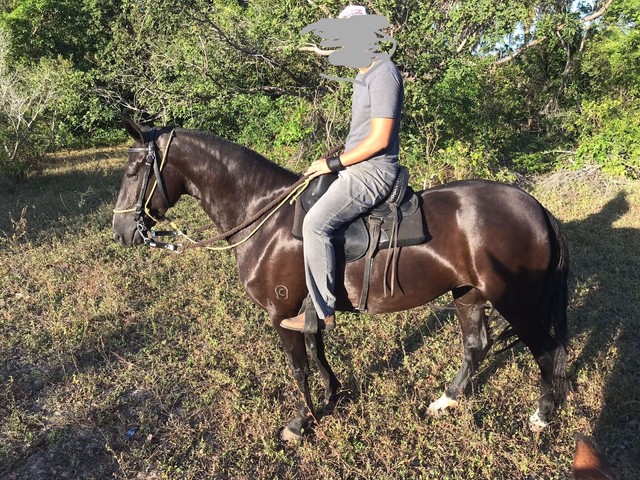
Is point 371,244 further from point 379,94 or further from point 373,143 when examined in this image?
point 379,94

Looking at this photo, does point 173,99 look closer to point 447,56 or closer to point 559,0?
point 447,56

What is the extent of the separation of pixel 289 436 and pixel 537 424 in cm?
193

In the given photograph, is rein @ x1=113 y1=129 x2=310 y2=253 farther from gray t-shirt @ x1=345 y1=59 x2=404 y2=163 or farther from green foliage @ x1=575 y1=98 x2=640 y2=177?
green foliage @ x1=575 y1=98 x2=640 y2=177

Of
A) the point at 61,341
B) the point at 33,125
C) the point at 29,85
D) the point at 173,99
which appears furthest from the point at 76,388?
the point at 29,85

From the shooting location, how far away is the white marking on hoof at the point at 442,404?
11.1 ft

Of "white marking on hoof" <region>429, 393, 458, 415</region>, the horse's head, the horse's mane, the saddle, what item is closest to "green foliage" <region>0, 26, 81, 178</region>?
the horse's head

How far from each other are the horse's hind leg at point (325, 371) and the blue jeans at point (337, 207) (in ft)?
2.66

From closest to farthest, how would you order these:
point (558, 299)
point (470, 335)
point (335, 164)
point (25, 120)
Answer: point (335, 164) < point (558, 299) < point (470, 335) < point (25, 120)

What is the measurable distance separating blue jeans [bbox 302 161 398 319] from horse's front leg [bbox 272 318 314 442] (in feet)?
2.11

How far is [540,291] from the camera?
3025mm

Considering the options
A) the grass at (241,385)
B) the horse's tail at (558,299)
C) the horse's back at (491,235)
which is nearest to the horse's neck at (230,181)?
the horse's back at (491,235)

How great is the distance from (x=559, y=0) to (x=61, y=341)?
12.7 metres

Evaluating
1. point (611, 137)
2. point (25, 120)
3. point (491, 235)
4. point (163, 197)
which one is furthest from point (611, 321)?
point (25, 120)

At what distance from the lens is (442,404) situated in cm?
342
